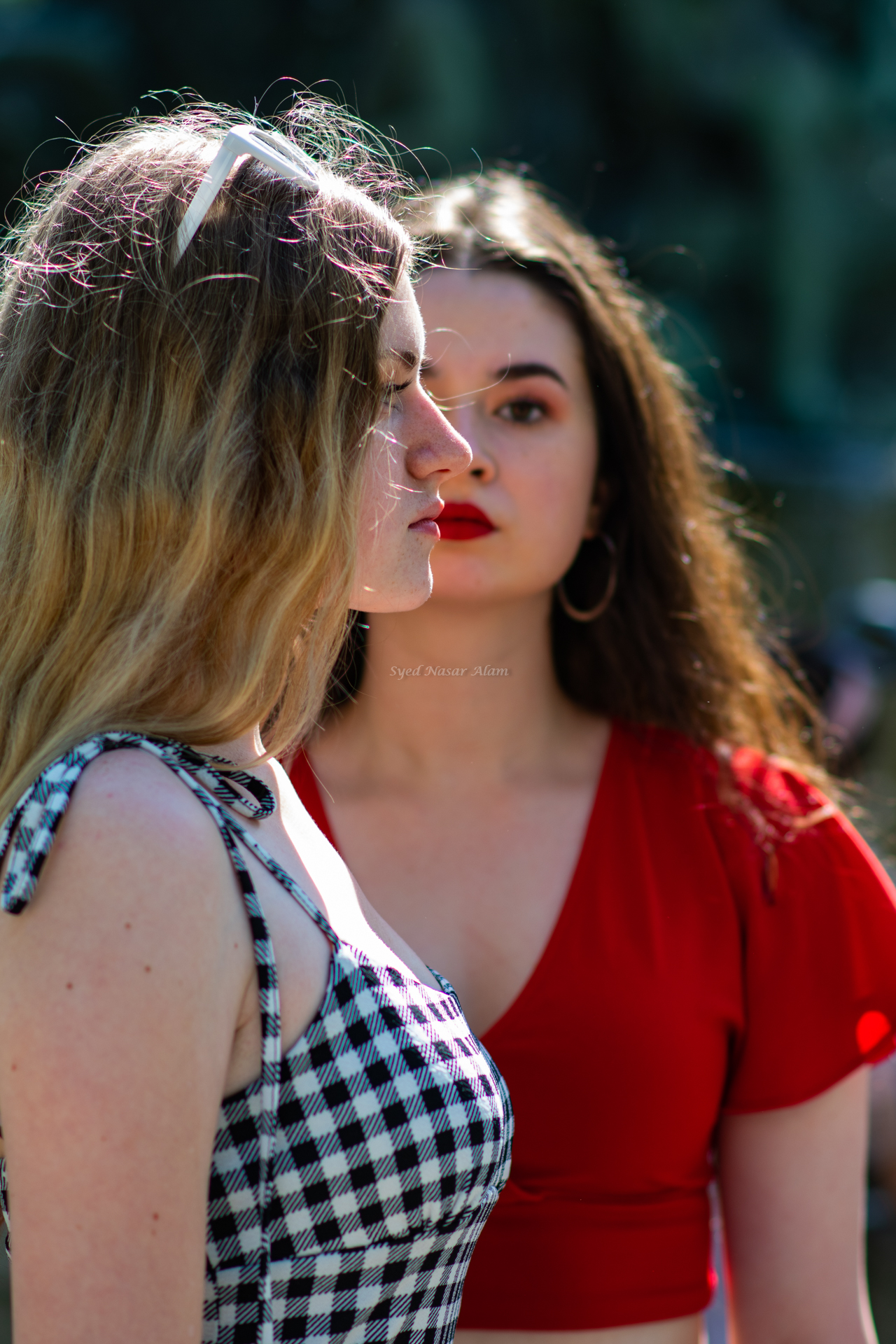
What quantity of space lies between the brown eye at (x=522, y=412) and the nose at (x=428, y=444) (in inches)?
21.6

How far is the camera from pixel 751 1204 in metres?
1.52

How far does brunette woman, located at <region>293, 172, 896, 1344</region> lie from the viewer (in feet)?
4.71

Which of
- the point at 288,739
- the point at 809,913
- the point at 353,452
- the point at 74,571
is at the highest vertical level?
the point at 353,452

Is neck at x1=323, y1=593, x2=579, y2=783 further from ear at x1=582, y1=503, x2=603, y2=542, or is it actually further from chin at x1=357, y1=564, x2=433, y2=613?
chin at x1=357, y1=564, x2=433, y2=613

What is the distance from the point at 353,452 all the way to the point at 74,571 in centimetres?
23

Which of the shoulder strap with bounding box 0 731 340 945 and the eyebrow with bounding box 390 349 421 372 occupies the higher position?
the eyebrow with bounding box 390 349 421 372

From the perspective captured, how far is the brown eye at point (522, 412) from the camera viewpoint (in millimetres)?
1670

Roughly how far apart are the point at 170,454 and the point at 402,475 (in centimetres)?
25

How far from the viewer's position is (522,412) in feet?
5.53

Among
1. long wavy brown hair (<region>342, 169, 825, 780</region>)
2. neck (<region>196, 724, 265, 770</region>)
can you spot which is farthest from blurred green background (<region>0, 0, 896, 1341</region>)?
neck (<region>196, 724, 265, 770</region>)

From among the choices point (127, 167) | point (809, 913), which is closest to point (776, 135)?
point (809, 913)

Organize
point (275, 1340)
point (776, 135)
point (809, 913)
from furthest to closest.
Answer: point (776, 135)
point (809, 913)
point (275, 1340)

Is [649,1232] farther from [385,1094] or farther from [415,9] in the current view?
[415,9]

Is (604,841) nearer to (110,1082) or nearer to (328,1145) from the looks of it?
(328,1145)
